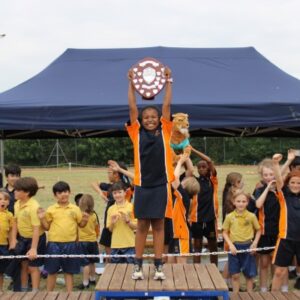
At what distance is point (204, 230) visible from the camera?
6.78m

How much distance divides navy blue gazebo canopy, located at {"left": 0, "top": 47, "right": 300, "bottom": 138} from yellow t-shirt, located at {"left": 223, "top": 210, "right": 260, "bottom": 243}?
0.97 meters

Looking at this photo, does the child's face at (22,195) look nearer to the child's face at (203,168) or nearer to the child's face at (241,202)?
the child's face at (241,202)

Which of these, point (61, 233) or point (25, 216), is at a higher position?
point (25, 216)

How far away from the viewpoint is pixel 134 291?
393 centimetres

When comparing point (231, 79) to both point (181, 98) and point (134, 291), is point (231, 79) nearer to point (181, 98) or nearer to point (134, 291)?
point (181, 98)

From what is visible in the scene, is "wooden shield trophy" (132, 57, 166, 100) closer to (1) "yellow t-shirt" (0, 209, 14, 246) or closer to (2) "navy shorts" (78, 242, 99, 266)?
(1) "yellow t-shirt" (0, 209, 14, 246)

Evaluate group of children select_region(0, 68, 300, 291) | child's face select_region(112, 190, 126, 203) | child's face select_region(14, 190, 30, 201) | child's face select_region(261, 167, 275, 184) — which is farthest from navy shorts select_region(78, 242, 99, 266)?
child's face select_region(261, 167, 275, 184)

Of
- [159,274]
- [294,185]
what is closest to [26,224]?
[159,274]

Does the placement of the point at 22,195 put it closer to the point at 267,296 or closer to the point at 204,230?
the point at 204,230

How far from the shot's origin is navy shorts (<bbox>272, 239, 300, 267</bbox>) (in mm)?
5078

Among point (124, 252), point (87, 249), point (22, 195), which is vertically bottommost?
point (87, 249)

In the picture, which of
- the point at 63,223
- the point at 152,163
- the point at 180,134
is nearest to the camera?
the point at 152,163

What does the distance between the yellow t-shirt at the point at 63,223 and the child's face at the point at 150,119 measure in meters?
1.82

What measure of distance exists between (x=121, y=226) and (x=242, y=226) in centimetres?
129
